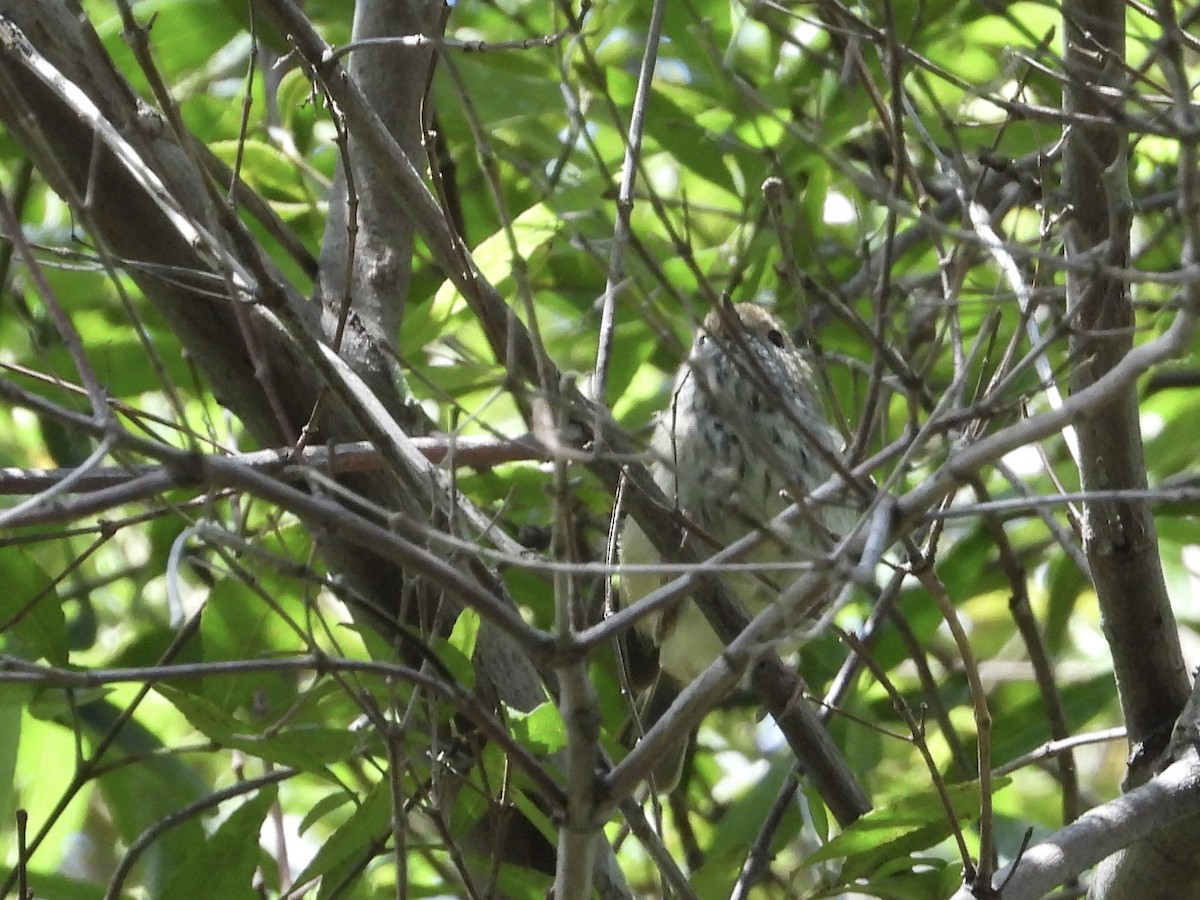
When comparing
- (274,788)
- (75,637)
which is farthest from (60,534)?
(75,637)

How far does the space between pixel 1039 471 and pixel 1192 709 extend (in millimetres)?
1178

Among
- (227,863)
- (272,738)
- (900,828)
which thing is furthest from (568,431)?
(227,863)

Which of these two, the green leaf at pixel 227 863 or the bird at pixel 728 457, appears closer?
the green leaf at pixel 227 863

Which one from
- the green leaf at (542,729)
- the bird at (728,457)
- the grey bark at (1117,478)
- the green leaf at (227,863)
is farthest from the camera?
the bird at (728,457)

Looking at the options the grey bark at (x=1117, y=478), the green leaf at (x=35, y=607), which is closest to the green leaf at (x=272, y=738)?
the green leaf at (x=35, y=607)

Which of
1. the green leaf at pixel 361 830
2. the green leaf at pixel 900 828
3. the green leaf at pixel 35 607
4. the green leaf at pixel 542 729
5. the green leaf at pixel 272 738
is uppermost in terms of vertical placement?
the green leaf at pixel 35 607

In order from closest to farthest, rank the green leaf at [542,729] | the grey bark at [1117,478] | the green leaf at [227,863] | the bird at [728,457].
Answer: the grey bark at [1117,478], the green leaf at [542,729], the green leaf at [227,863], the bird at [728,457]

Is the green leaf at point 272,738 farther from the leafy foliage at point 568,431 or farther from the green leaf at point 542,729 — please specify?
the green leaf at point 542,729

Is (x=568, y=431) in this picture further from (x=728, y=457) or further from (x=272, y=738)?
(x=728, y=457)

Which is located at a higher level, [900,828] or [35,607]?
[35,607]

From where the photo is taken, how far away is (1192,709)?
6.82 feet

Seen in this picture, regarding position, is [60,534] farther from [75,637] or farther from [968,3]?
[968,3]

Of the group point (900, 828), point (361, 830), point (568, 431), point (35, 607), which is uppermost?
point (35, 607)

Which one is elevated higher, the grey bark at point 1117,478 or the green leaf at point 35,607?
the green leaf at point 35,607
